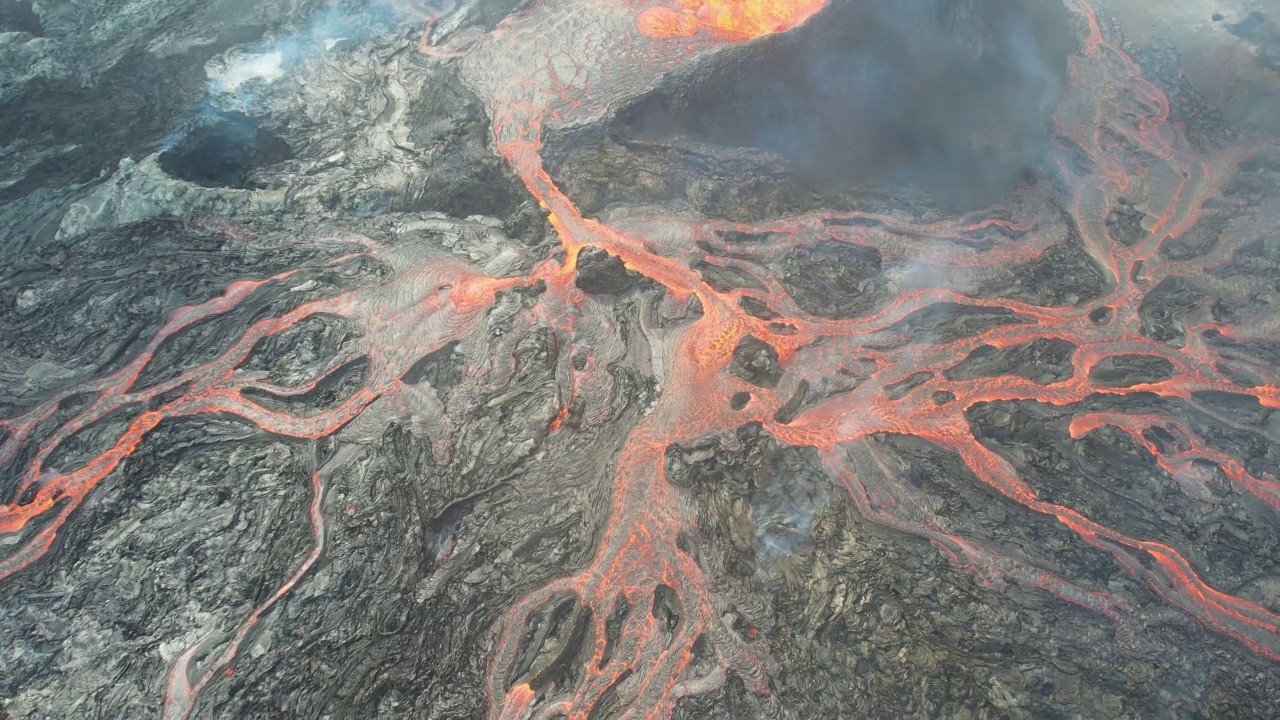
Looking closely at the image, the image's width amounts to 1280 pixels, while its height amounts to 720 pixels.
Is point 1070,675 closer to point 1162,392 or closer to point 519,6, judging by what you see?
point 1162,392

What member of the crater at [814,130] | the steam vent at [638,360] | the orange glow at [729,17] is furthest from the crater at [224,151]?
the orange glow at [729,17]

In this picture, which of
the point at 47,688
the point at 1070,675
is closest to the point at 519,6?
the point at 47,688

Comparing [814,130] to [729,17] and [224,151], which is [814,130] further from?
[224,151]

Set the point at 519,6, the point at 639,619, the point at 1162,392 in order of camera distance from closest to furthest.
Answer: the point at 639,619, the point at 1162,392, the point at 519,6

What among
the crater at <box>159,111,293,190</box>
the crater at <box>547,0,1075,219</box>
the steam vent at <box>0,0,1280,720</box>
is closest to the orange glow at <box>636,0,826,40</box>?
the steam vent at <box>0,0,1280,720</box>

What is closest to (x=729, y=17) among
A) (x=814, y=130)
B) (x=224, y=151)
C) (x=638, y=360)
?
(x=814, y=130)

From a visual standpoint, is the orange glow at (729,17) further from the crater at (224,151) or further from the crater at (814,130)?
the crater at (224,151)
